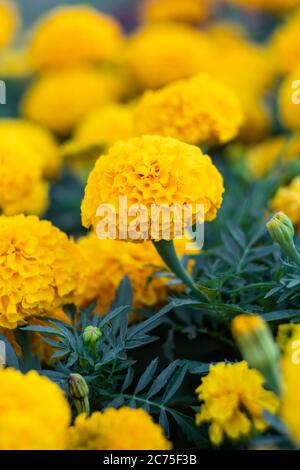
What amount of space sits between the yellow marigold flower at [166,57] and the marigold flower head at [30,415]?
1.39m

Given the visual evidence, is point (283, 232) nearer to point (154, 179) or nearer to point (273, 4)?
point (154, 179)

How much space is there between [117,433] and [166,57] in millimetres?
1411

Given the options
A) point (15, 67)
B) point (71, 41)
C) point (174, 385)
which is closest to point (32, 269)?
point (174, 385)

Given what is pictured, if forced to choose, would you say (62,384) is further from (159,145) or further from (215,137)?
(215,137)

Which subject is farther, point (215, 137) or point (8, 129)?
point (8, 129)

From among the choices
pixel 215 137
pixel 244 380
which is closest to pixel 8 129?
pixel 215 137

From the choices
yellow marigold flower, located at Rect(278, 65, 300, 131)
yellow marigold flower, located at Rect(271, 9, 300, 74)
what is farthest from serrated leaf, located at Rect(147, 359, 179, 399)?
yellow marigold flower, located at Rect(271, 9, 300, 74)

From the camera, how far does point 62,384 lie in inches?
35.0

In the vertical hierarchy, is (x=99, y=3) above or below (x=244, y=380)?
below

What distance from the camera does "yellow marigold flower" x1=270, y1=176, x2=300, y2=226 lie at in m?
1.24

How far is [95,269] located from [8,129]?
0.65 metres

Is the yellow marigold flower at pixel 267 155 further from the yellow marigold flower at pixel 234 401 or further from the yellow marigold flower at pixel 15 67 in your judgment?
the yellow marigold flower at pixel 15 67

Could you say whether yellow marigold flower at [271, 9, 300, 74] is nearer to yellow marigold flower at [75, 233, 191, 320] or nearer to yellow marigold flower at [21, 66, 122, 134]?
yellow marigold flower at [21, 66, 122, 134]

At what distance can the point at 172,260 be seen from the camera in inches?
38.7
